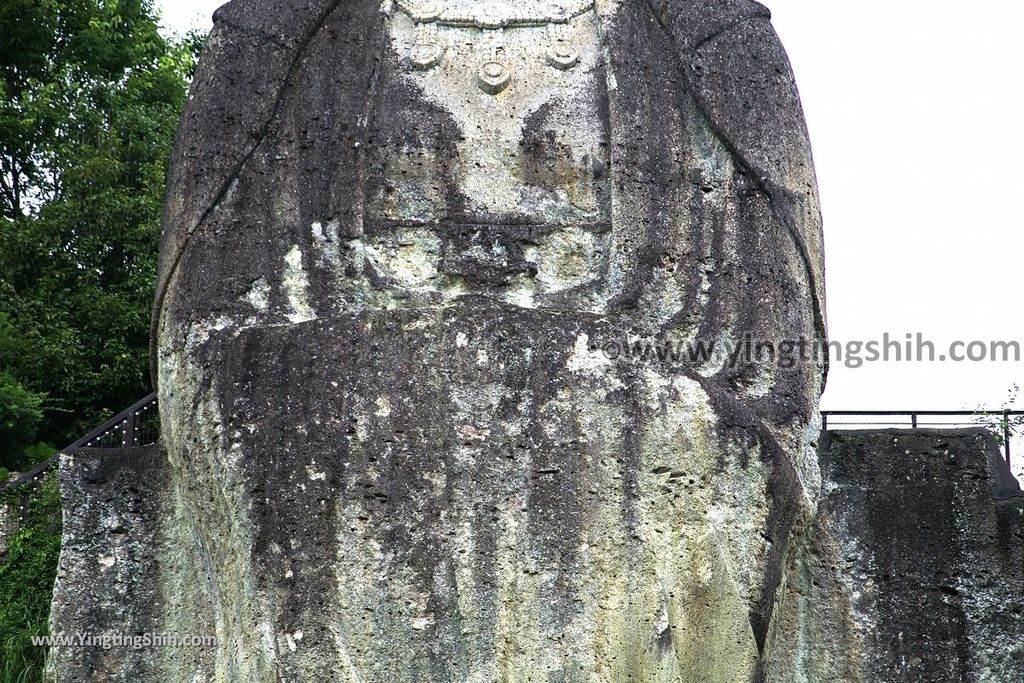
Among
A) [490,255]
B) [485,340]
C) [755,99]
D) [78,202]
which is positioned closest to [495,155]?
[490,255]

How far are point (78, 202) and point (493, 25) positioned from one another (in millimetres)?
12697

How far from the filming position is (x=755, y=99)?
18.9ft

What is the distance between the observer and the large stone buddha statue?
4.71 meters

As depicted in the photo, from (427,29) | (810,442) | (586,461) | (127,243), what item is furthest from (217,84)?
(127,243)

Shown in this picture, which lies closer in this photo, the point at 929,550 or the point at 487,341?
the point at 487,341

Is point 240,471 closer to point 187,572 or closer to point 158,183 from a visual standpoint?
point 187,572

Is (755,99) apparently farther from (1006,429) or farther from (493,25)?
(1006,429)

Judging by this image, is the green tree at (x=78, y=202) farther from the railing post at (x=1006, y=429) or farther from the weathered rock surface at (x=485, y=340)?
the weathered rock surface at (x=485, y=340)

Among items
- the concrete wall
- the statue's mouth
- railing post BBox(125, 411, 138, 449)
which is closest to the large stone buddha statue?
the statue's mouth

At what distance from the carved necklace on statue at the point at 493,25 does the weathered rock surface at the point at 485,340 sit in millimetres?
11

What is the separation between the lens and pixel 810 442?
17.6ft

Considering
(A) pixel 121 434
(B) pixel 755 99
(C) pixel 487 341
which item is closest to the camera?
(C) pixel 487 341

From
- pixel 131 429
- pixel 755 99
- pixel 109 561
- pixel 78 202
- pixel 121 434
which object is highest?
pixel 78 202

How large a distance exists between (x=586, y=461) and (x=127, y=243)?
13.5 meters
